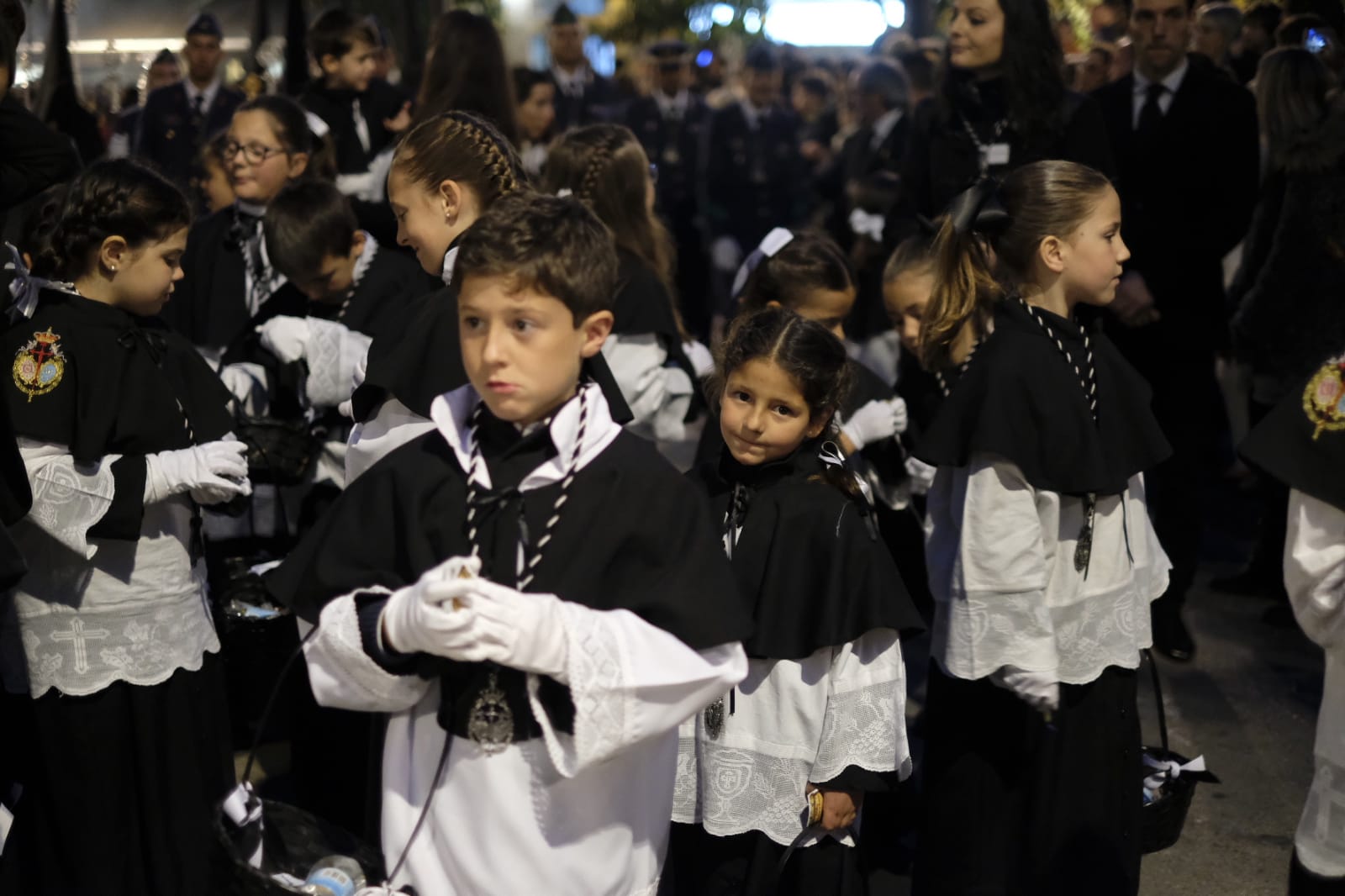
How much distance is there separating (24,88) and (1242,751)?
6.15 metres

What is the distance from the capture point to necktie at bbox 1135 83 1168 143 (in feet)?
21.4

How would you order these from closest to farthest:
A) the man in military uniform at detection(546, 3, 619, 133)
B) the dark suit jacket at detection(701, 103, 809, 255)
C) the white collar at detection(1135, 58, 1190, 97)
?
the white collar at detection(1135, 58, 1190, 97)
the man in military uniform at detection(546, 3, 619, 133)
the dark suit jacket at detection(701, 103, 809, 255)

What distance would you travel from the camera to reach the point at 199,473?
383cm

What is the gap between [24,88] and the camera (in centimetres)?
719

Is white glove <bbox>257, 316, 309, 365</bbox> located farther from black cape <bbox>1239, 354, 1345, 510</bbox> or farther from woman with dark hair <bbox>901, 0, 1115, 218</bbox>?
black cape <bbox>1239, 354, 1345, 510</bbox>

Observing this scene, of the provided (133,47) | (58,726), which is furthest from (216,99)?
(58,726)

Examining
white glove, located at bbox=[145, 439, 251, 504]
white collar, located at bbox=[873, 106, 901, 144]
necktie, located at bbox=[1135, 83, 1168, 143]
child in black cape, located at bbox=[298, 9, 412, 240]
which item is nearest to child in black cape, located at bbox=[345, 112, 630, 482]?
white glove, located at bbox=[145, 439, 251, 504]

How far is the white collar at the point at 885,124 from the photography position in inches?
389

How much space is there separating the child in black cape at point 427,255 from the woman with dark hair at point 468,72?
8.21 ft

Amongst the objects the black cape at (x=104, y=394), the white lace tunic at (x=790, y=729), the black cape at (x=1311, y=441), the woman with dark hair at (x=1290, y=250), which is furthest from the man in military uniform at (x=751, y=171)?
the black cape at (x=1311, y=441)

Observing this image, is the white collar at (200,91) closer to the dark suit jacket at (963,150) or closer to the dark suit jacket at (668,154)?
the dark suit jacket at (668,154)

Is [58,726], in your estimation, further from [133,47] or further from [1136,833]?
[133,47]

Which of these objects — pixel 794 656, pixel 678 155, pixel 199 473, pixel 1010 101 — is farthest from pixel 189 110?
pixel 794 656

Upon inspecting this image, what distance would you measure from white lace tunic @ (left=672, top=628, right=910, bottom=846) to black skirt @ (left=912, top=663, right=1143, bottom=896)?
2.05 ft
